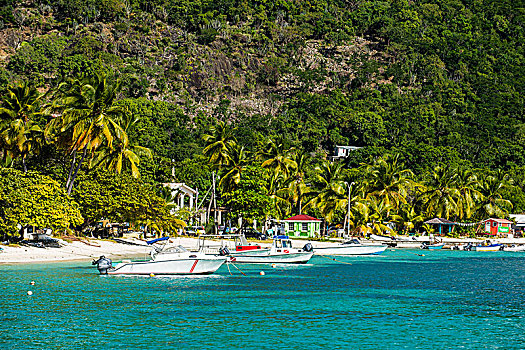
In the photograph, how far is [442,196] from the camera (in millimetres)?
104062

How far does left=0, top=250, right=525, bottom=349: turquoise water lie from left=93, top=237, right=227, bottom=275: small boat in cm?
75

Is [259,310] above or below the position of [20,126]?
below

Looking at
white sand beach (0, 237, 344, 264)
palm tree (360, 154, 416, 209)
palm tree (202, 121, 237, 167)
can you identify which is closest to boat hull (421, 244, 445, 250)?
palm tree (360, 154, 416, 209)

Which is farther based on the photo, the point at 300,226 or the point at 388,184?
the point at 388,184

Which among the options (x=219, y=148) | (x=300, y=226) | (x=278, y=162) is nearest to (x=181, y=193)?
(x=219, y=148)

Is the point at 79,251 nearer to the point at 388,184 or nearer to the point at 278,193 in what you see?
the point at 278,193

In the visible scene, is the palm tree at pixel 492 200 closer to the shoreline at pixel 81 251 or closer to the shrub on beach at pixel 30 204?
A: the shoreline at pixel 81 251

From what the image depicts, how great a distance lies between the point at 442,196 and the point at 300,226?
89.6 feet

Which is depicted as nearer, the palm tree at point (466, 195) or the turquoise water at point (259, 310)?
the turquoise water at point (259, 310)

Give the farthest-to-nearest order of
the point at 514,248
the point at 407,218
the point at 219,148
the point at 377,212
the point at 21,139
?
the point at 407,218, the point at 377,212, the point at 514,248, the point at 219,148, the point at 21,139

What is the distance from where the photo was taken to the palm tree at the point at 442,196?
104m

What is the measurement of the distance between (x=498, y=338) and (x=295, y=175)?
69.7 m

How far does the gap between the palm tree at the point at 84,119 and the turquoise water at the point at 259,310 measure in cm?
1303

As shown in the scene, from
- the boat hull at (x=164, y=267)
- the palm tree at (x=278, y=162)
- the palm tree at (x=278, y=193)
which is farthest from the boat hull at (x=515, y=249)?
the boat hull at (x=164, y=267)
